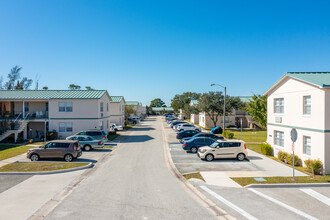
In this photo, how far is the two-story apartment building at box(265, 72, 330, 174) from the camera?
14.2m

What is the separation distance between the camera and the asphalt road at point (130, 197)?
836 cm

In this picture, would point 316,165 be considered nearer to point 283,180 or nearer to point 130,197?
point 283,180

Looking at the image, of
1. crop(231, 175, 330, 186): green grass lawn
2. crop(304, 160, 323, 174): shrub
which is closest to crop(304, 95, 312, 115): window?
crop(304, 160, 323, 174): shrub

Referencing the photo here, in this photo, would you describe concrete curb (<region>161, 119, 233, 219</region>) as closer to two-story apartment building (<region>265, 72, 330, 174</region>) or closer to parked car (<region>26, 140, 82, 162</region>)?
parked car (<region>26, 140, 82, 162</region>)

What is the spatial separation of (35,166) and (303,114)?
18754mm

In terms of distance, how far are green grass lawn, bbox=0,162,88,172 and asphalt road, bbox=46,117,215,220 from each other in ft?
7.48

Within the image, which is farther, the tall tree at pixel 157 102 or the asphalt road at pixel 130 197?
the tall tree at pixel 157 102

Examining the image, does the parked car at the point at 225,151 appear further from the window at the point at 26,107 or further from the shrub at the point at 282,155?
the window at the point at 26,107

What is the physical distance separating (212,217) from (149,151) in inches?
579

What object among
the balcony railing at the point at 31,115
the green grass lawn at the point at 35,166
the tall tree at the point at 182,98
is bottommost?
the green grass lawn at the point at 35,166

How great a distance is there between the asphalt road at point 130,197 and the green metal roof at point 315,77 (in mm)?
10806

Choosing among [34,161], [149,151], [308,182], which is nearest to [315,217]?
[308,182]

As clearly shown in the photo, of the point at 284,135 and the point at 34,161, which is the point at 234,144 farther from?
the point at 34,161

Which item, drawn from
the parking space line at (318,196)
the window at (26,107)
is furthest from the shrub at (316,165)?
the window at (26,107)
